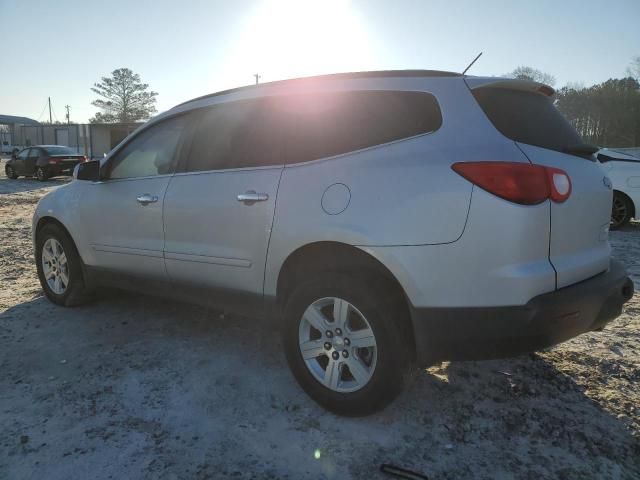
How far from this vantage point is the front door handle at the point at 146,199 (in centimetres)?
354

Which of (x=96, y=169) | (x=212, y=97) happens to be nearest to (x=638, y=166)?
(x=212, y=97)

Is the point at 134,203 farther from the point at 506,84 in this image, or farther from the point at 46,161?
the point at 46,161

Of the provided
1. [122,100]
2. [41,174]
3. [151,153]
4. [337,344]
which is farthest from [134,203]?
[122,100]

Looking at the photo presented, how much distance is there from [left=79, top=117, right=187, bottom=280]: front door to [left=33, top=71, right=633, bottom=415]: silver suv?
16 cm

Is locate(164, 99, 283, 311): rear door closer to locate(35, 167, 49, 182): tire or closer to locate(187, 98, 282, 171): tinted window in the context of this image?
locate(187, 98, 282, 171): tinted window

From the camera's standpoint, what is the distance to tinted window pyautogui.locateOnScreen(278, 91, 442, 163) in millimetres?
2463

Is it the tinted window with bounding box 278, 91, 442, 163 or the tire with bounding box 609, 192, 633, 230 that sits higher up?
the tinted window with bounding box 278, 91, 442, 163

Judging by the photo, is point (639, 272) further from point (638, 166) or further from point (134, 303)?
point (134, 303)

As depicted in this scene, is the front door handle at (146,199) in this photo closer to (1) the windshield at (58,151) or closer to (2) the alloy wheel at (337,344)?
(2) the alloy wheel at (337,344)

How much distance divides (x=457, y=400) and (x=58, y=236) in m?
3.63

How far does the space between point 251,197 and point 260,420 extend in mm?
1253

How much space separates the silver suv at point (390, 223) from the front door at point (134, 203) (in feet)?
0.52

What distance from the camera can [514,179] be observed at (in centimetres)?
212

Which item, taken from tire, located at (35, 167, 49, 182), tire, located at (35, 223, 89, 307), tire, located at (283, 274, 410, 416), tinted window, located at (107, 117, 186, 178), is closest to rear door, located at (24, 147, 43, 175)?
tire, located at (35, 167, 49, 182)
